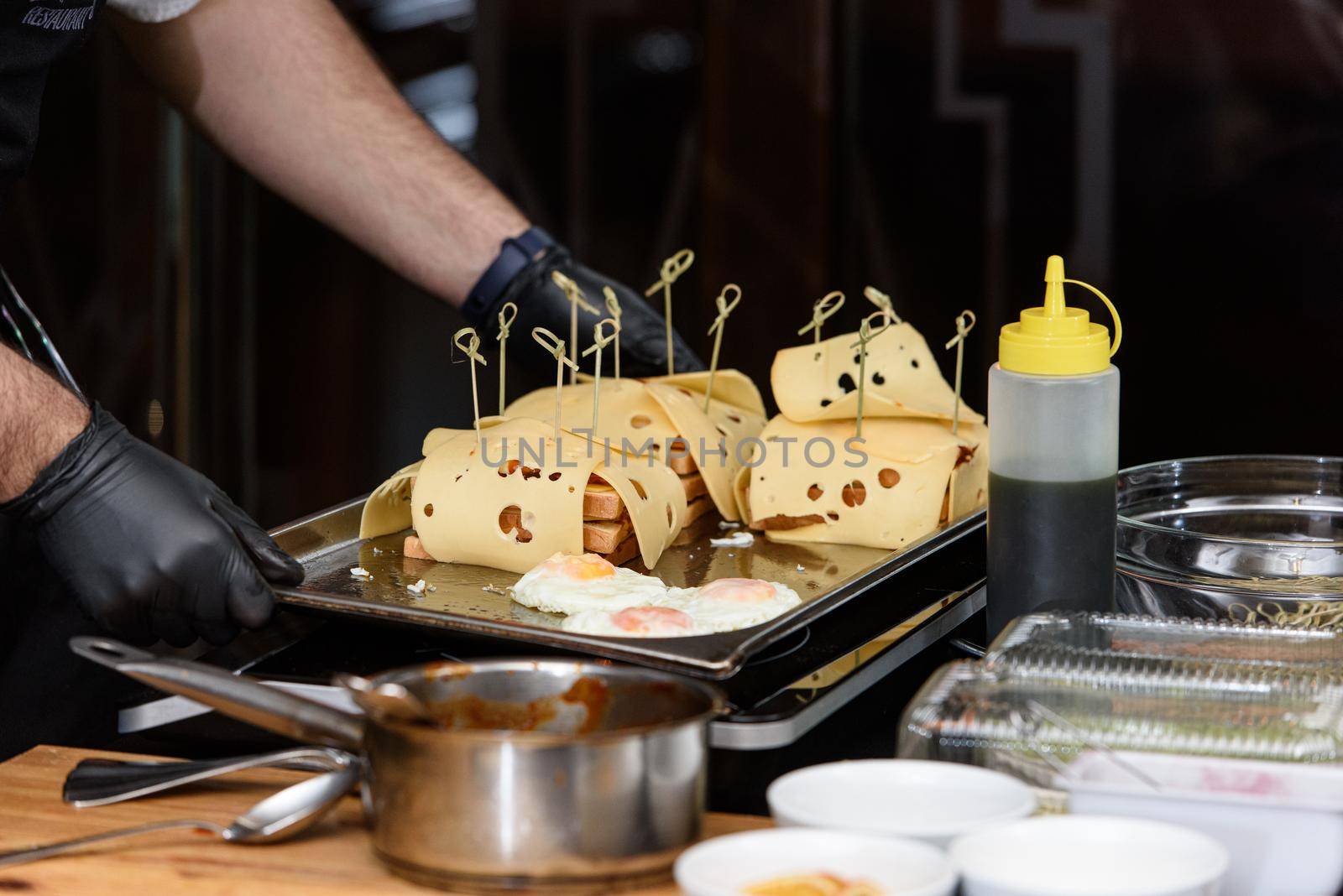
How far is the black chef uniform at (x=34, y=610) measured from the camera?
1583mm

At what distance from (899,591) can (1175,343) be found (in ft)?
7.72

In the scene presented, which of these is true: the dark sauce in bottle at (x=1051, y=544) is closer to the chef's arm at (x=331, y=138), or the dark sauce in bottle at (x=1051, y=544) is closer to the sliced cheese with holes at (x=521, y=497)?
the sliced cheese with holes at (x=521, y=497)

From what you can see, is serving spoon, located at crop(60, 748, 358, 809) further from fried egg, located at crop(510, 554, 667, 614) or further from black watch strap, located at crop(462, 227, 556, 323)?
black watch strap, located at crop(462, 227, 556, 323)

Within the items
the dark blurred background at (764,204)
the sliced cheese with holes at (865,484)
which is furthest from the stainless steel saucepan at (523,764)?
the dark blurred background at (764,204)

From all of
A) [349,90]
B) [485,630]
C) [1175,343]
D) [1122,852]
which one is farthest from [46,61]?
[1175,343]

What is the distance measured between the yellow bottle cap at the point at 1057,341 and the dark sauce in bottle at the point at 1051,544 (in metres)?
0.10

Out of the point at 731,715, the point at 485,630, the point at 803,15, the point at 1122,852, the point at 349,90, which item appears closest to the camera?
the point at 1122,852

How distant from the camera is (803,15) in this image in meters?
3.77

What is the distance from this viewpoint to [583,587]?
1.47 meters

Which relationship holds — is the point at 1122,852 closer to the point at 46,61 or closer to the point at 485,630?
the point at 485,630

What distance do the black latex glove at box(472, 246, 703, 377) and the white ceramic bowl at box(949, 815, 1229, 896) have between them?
142cm

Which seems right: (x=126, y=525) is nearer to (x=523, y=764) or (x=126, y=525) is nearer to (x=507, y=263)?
(x=523, y=764)

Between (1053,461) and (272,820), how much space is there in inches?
27.3

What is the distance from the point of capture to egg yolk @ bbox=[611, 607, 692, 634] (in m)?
1.31
